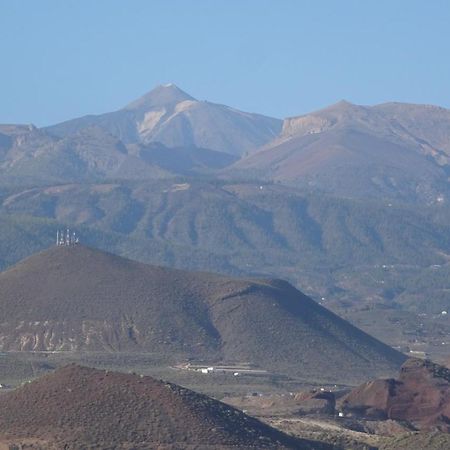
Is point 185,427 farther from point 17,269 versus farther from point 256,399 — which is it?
point 17,269

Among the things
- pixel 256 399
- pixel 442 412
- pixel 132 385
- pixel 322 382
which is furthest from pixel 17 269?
pixel 132 385

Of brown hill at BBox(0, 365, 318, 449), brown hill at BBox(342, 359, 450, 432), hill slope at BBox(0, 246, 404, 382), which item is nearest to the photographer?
brown hill at BBox(0, 365, 318, 449)

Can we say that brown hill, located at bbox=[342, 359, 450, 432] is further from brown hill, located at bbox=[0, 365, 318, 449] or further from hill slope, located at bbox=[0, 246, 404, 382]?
hill slope, located at bbox=[0, 246, 404, 382]

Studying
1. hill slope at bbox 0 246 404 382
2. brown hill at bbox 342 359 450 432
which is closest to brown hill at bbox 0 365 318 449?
brown hill at bbox 342 359 450 432

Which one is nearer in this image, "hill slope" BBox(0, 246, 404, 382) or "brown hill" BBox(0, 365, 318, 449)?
"brown hill" BBox(0, 365, 318, 449)

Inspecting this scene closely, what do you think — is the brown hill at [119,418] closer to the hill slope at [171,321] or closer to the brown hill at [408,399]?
the brown hill at [408,399]

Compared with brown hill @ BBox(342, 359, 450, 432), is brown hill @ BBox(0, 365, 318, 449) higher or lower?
higher

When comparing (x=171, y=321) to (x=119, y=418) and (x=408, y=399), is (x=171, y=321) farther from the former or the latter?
(x=119, y=418)

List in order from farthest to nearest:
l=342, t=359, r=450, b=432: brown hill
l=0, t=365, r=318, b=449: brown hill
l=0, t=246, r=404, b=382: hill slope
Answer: l=0, t=246, r=404, b=382: hill slope, l=342, t=359, r=450, b=432: brown hill, l=0, t=365, r=318, b=449: brown hill
